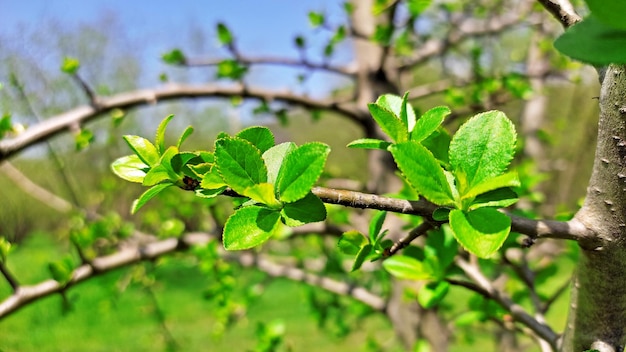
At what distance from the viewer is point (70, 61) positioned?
1.20 metres

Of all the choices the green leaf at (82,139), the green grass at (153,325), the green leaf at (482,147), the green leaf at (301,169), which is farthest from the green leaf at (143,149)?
the green grass at (153,325)

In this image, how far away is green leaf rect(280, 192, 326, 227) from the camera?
0.36 meters

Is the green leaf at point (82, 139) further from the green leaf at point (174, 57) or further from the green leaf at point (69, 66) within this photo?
the green leaf at point (174, 57)

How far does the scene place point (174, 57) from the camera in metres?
1.51

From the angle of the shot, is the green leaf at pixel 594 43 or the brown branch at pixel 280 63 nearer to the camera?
the green leaf at pixel 594 43

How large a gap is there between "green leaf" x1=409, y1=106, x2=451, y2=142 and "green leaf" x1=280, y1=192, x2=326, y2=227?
100 mm

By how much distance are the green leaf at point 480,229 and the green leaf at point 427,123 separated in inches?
2.8

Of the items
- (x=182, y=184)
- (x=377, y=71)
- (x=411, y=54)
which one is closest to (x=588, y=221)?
(x=182, y=184)

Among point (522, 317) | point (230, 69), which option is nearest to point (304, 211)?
point (522, 317)

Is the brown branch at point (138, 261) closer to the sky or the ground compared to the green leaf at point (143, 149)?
closer to the ground

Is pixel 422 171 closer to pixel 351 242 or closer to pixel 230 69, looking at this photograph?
pixel 351 242

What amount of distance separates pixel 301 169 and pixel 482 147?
0.44 feet

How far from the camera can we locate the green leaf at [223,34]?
1.45 meters

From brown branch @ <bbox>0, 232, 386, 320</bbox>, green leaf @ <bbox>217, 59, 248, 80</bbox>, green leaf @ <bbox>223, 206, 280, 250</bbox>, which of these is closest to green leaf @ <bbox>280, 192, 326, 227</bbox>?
green leaf @ <bbox>223, 206, 280, 250</bbox>
